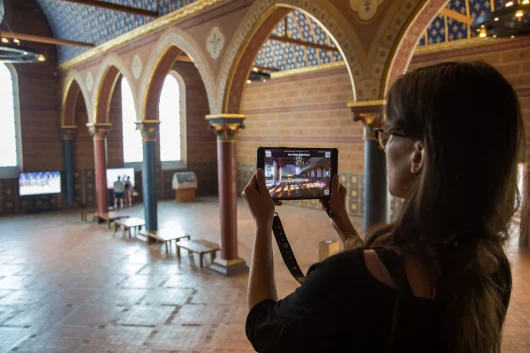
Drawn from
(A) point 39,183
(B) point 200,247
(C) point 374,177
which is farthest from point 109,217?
(C) point 374,177

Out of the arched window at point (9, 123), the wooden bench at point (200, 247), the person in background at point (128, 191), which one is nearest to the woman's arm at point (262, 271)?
the wooden bench at point (200, 247)

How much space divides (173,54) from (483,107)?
32.3 ft

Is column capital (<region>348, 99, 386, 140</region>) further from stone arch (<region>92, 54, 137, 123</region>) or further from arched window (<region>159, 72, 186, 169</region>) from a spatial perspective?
arched window (<region>159, 72, 186, 169</region>)

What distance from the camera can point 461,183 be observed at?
102 centimetres

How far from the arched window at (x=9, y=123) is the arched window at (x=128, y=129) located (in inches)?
149

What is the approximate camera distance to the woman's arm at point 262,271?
1.32 metres

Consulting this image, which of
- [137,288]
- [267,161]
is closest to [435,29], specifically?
[137,288]

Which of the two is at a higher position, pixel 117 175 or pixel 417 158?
pixel 417 158

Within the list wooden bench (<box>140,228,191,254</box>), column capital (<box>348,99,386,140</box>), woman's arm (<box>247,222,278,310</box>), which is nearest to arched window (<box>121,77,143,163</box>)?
wooden bench (<box>140,228,191,254</box>)

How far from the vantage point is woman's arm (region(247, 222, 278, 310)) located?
51.9 inches

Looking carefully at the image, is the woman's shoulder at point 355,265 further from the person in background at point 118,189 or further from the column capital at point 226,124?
the person in background at point 118,189

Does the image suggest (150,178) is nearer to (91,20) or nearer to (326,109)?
(91,20)

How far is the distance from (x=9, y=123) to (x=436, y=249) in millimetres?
17760

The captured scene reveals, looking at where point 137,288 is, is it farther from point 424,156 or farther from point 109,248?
point 424,156
